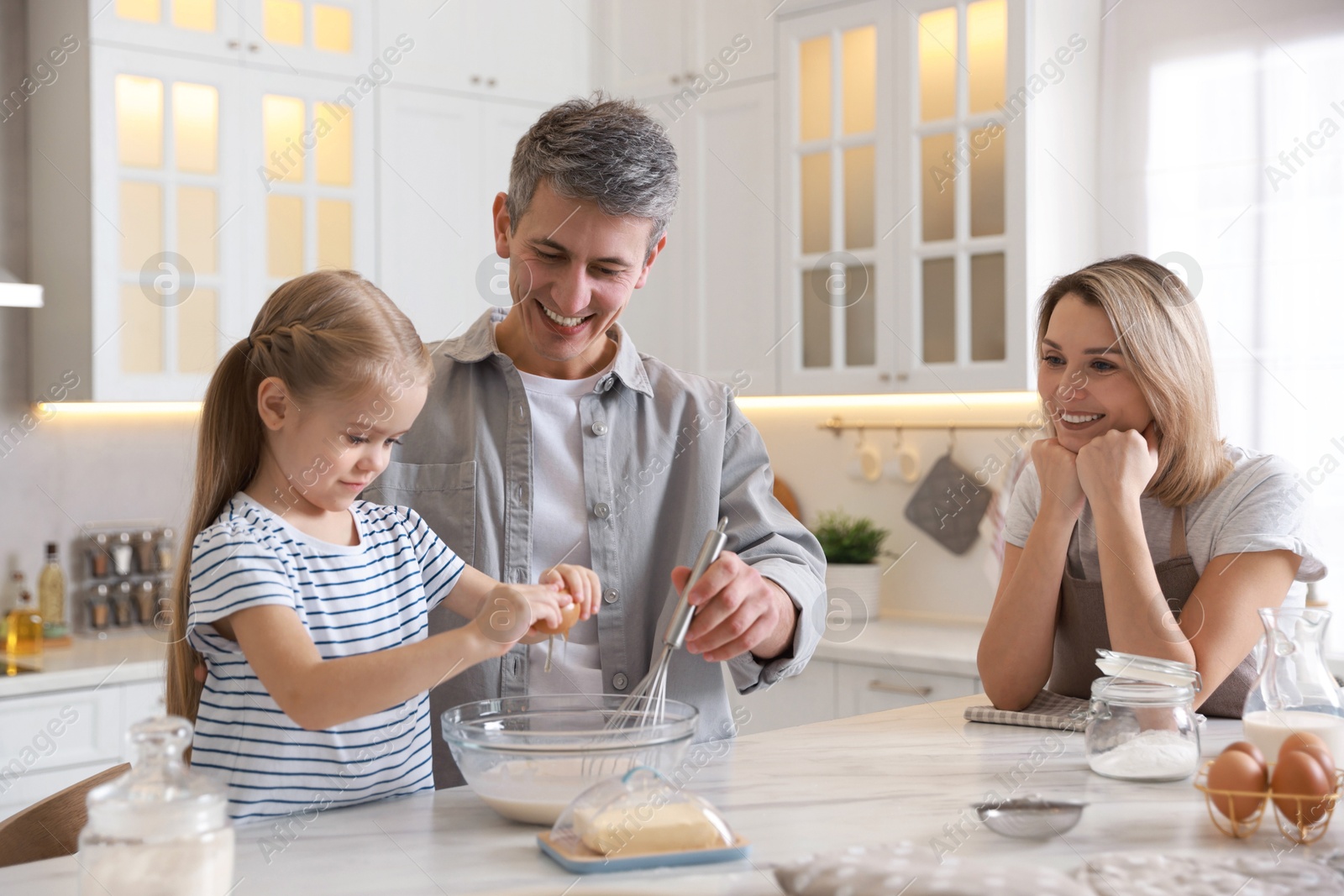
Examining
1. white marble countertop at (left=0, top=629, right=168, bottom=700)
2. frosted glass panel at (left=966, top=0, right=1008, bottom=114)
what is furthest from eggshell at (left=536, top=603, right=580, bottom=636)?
frosted glass panel at (left=966, top=0, right=1008, bottom=114)

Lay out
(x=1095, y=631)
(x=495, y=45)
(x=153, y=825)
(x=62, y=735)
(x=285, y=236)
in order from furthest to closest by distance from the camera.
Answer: (x=495, y=45), (x=285, y=236), (x=62, y=735), (x=1095, y=631), (x=153, y=825)

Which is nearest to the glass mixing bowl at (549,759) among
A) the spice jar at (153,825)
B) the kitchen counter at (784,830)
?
the kitchen counter at (784,830)

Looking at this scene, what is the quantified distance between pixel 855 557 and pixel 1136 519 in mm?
1921

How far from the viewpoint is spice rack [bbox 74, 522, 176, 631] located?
3.25m

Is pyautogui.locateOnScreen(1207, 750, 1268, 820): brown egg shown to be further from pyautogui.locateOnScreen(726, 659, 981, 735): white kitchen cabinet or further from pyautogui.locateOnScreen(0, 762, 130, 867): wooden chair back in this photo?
pyautogui.locateOnScreen(726, 659, 981, 735): white kitchen cabinet

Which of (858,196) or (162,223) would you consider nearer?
(162,223)

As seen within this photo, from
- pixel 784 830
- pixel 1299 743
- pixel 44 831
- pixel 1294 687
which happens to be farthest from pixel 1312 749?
pixel 44 831

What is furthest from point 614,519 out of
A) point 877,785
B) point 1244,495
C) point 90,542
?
point 90,542

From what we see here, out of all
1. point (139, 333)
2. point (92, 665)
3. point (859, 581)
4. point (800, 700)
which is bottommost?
point (800, 700)

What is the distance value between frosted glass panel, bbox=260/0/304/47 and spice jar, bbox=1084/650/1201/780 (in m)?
2.69

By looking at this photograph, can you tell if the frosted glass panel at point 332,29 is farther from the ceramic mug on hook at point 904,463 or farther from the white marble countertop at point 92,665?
the ceramic mug on hook at point 904,463

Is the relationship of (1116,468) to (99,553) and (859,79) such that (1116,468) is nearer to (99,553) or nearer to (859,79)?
(859,79)

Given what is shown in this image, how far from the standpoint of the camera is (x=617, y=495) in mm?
1600

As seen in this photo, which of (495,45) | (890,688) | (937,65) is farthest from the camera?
(495,45)
